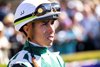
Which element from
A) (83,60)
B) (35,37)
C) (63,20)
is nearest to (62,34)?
(63,20)

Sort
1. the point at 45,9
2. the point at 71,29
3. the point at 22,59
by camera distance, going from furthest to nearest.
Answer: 1. the point at 71,29
2. the point at 45,9
3. the point at 22,59

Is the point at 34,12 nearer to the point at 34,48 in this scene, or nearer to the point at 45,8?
the point at 45,8

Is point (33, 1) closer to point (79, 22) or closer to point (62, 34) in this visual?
point (62, 34)

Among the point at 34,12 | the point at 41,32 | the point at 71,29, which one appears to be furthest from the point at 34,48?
the point at 71,29

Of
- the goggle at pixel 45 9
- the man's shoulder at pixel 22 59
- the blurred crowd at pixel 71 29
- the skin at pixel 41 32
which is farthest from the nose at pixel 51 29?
the blurred crowd at pixel 71 29

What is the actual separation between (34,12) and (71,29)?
33.8ft

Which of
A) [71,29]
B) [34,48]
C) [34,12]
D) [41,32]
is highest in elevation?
[71,29]

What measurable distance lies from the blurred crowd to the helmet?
8021 mm

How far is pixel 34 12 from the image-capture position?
161 inches

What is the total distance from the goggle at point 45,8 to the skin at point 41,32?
0.31 ft

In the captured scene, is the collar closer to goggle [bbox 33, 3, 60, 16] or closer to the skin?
the skin

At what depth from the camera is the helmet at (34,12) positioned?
13.5 feet

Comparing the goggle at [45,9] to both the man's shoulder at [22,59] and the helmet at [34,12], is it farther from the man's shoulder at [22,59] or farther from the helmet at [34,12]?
the man's shoulder at [22,59]

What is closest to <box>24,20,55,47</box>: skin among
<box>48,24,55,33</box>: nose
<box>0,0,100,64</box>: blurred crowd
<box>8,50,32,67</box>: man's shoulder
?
<box>48,24,55,33</box>: nose
